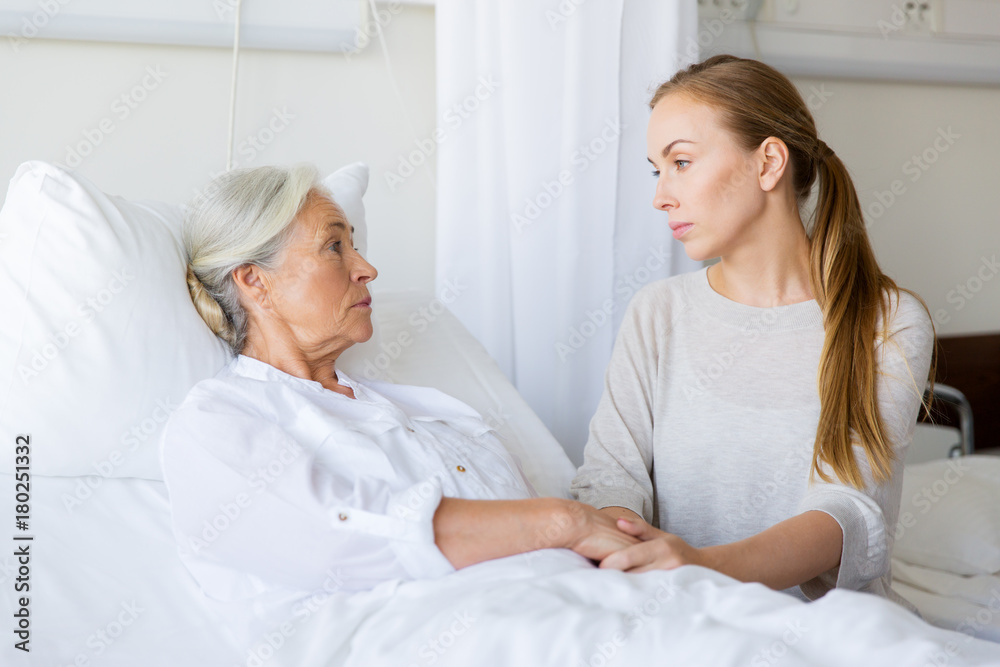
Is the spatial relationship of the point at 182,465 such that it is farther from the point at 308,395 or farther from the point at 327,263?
the point at 327,263

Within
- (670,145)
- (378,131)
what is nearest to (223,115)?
→ (378,131)

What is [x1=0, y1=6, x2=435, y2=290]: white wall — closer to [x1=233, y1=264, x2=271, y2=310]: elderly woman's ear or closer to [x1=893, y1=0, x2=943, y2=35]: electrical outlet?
[x1=233, y1=264, x2=271, y2=310]: elderly woman's ear

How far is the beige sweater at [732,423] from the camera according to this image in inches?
48.2

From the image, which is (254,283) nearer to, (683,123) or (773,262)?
(683,123)

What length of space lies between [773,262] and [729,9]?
1095 mm

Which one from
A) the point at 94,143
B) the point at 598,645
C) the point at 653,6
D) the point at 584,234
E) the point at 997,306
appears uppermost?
the point at 653,6

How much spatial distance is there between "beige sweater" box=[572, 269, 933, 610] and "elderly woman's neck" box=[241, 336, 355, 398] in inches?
17.0

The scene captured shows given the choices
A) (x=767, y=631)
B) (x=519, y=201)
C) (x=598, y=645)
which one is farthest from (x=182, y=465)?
(x=519, y=201)

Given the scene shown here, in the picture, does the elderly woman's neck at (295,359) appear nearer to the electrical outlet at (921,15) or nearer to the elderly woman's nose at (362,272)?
the elderly woman's nose at (362,272)

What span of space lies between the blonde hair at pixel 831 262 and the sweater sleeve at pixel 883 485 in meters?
0.01

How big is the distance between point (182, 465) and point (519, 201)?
0.95 metres

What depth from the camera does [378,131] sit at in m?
1.91

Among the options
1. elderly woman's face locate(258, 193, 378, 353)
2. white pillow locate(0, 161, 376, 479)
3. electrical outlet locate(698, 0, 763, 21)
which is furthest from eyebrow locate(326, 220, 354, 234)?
electrical outlet locate(698, 0, 763, 21)

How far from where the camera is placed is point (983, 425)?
8.43 ft
